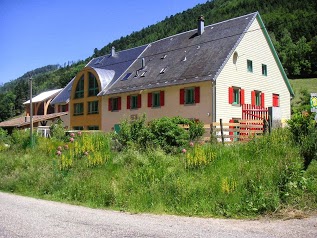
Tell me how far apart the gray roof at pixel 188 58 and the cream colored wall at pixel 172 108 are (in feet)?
1.96

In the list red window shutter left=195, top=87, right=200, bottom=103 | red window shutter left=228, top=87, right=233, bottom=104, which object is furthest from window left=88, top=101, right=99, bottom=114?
red window shutter left=228, top=87, right=233, bottom=104

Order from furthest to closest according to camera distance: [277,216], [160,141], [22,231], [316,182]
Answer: [160,141]
[316,182]
[277,216]
[22,231]

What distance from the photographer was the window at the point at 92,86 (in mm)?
37938

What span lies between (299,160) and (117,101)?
84.2 ft

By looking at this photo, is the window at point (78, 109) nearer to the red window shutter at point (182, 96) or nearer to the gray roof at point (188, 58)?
the gray roof at point (188, 58)

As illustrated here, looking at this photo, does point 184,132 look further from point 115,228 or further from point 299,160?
point 115,228

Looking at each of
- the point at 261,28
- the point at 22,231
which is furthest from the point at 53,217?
the point at 261,28

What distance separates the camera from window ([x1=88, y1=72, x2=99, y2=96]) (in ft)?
124

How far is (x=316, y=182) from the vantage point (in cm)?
960

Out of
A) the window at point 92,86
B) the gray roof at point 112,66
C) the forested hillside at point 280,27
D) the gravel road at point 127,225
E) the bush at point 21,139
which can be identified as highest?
the forested hillside at point 280,27

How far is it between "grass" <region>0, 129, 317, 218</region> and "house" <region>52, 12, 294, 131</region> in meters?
13.7

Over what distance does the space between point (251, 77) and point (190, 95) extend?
206 inches

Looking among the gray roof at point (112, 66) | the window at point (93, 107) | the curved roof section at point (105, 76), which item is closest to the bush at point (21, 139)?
the gray roof at point (112, 66)

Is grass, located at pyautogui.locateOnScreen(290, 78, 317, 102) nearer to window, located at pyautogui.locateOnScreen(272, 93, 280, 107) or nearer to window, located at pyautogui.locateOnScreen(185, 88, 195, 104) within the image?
window, located at pyautogui.locateOnScreen(272, 93, 280, 107)
